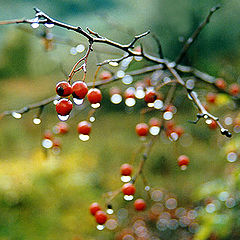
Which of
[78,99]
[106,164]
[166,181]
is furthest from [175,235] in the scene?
[78,99]

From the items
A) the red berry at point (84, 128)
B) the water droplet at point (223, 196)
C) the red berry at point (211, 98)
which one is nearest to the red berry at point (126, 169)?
the red berry at point (84, 128)

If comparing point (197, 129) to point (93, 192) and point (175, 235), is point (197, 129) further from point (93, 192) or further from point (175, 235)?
point (93, 192)

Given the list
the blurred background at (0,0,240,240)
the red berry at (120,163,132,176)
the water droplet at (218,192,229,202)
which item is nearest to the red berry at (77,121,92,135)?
the red berry at (120,163,132,176)

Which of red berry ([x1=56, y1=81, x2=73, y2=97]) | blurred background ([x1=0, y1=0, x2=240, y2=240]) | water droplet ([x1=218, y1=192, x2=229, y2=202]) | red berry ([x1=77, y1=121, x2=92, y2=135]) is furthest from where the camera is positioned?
blurred background ([x1=0, y1=0, x2=240, y2=240])

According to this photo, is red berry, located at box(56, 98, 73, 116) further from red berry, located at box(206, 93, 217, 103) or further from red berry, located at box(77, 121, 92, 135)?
red berry, located at box(206, 93, 217, 103)

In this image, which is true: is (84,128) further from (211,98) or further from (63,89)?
(211,98)

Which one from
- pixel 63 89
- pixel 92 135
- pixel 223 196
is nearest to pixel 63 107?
pixel 63 89

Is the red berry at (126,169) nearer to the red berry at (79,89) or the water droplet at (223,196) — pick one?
the red berry at (79,89)

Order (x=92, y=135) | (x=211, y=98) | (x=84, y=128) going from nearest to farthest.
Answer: (x=84, y=128) → (x=211, y=98) → (x=92, y=135)
